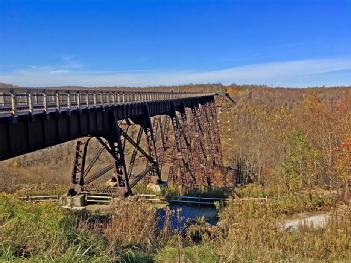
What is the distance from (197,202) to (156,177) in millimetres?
6584

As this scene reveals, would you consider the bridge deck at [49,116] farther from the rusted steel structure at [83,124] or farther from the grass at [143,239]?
the grass at [143,239]

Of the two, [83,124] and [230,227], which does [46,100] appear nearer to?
[83,124]

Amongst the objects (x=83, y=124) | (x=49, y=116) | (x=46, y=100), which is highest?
(x=46, y=100)

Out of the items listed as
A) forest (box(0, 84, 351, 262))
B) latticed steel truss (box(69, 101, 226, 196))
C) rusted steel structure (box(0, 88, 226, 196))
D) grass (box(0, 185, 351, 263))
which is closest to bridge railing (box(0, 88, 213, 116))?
rusted steel structure (box(0, 88, 226, 196))

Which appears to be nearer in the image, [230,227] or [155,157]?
[230,227]

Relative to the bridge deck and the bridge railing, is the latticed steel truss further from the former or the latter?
the bridge railing

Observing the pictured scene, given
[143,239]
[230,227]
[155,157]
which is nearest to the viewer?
[143,239]

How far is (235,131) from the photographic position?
81938 millimetres

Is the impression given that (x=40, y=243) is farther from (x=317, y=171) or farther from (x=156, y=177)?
(x=317, y=171)

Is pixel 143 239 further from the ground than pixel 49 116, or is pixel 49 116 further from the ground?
pixel 49 116

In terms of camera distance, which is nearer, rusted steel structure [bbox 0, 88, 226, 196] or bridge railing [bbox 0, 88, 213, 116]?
bridge railing [bbox 0, 88, 213, 116]

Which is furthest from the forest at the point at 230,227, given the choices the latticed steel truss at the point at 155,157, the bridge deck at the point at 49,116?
the latticed steel truss at the point at 155,157

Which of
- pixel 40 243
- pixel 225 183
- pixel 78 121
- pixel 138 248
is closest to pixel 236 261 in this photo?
pixel 138 248

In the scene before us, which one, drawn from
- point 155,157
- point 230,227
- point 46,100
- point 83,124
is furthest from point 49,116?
point 155,157
